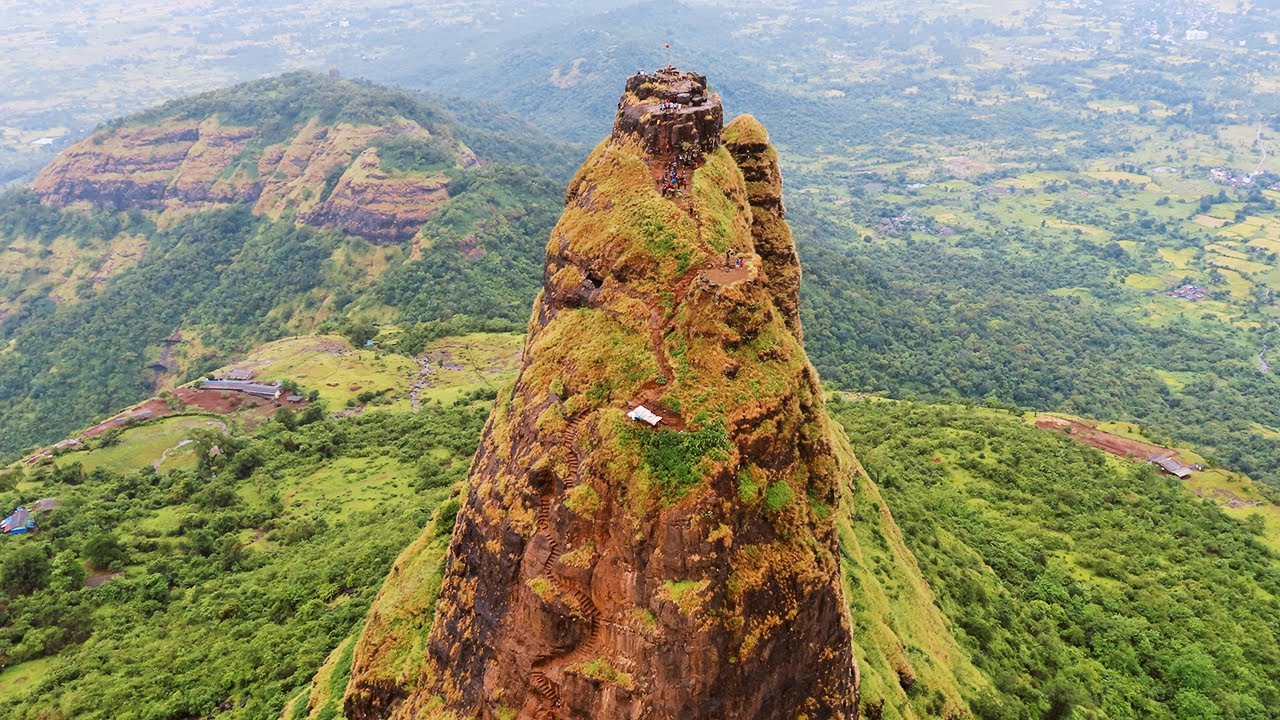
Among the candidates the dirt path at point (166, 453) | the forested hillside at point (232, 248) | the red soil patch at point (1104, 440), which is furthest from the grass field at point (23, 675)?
the red soil patch at point (1104, 440)

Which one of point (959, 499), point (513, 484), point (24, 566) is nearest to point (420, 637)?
point (513, 484)

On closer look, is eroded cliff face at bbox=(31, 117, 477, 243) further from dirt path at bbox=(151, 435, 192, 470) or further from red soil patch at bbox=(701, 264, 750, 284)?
red soil patch at bbox=(701, 264, 750, 284)

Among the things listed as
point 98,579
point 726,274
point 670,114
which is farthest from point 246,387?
point 726,274

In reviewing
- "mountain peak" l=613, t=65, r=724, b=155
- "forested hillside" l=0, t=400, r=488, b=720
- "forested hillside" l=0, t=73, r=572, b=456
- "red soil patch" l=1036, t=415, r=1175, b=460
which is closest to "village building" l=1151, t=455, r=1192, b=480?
"red soil patch" l=1036, t=415, r=1175, b=460

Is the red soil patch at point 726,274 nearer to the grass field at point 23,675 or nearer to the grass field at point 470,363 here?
the grass field at point 23,675

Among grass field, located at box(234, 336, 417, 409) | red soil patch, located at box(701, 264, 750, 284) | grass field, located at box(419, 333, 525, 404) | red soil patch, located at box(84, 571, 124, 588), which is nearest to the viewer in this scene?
red soil patch, located at box(701, 264, 750, 284)

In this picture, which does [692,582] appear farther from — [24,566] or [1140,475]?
[1140,475]
